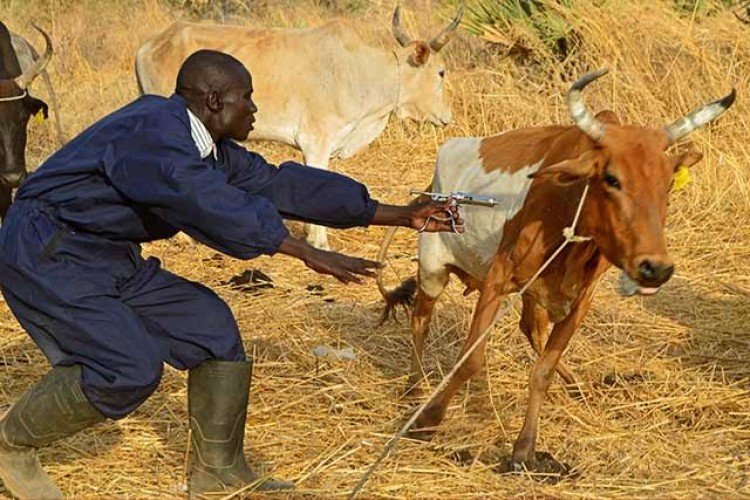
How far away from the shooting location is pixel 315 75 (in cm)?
1037

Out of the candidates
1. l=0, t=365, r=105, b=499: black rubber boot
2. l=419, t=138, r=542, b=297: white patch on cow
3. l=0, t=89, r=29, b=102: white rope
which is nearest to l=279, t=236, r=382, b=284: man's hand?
l=0, t=365, r=105, b=499: black rubber boot

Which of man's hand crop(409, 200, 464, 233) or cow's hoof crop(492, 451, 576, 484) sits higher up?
man's hand crop(409, 200, 464, 233)

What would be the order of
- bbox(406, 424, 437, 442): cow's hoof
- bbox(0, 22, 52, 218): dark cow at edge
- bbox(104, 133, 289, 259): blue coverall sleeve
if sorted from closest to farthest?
bbox(104, 133, 289, 259): blue coverall sleeve → bbox(406, 424, 437, 442): cow's hoof → bbox(0, 22, 52, 218): dark cow at edge

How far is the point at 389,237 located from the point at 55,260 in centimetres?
301

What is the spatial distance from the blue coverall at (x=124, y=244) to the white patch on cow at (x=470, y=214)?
1590 millimetres

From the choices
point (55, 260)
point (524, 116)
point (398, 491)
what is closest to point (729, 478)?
point (398, 491)

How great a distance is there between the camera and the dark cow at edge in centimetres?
891

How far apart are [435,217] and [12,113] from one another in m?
5.43

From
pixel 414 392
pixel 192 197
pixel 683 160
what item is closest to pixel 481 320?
pixel 414 392

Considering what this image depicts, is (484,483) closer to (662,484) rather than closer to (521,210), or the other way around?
(662,484)

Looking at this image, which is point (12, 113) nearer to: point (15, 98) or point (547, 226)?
point (15, 98)

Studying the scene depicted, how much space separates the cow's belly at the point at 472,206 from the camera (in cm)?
545

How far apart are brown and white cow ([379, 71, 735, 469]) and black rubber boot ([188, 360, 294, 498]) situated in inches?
41.9

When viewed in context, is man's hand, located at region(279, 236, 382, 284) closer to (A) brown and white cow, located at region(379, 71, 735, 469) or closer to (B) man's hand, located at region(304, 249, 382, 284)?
(B) man's hand, located at region(304, 249, 382, 284)
